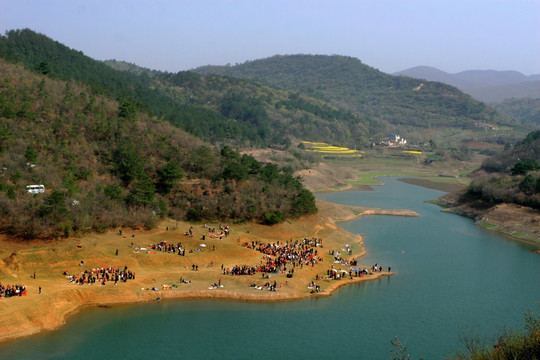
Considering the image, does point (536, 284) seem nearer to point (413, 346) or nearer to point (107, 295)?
point (413, 346)

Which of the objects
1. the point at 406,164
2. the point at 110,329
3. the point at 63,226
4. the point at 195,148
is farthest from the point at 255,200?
the point at 406,164

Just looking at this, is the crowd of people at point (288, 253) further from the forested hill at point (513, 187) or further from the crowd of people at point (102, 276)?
the forested hill at point (513, 187)

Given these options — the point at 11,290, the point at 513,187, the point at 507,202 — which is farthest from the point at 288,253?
the point at 513,187

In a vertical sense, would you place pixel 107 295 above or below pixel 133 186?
below

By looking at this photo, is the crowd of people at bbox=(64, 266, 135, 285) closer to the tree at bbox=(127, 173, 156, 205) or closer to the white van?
the white van

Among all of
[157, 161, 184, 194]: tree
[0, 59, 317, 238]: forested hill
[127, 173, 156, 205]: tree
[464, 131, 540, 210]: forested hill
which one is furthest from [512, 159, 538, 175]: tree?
[127, 173, 156, 205]: tree
